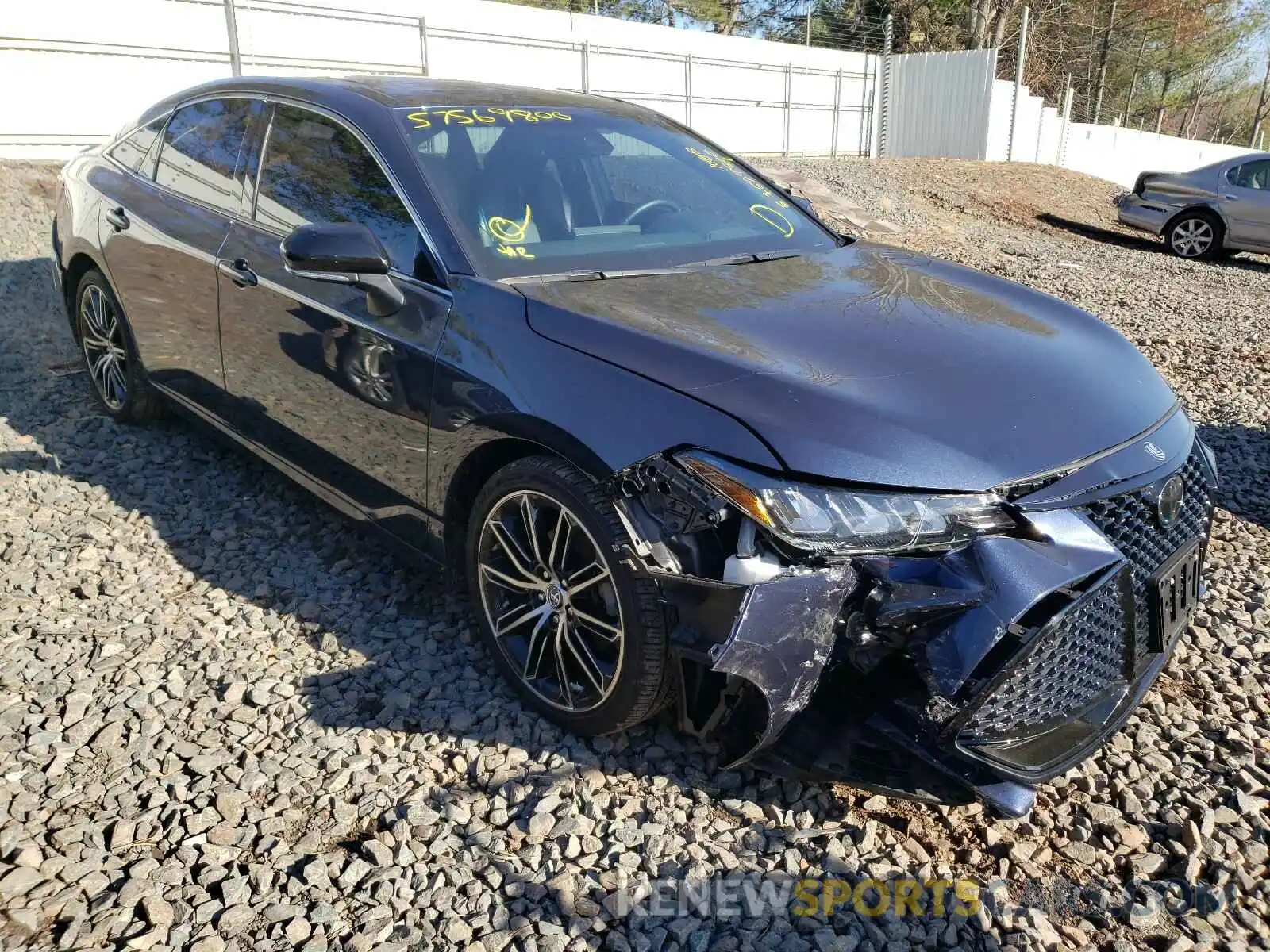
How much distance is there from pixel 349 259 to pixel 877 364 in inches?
61.0

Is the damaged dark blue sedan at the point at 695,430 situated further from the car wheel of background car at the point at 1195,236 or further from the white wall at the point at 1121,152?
the white wall at the point at 1121,152

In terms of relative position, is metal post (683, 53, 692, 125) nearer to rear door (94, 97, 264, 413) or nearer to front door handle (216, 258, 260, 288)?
rear door (94, 97, 264, 413)

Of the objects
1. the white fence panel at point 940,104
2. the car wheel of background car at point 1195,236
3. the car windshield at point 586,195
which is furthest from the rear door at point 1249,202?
the car windshield at point 586,195

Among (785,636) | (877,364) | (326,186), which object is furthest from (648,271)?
(785,636)

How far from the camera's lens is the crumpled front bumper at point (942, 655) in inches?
79.1

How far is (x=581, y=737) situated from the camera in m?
2.70

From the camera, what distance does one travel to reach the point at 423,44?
15547 millimetres

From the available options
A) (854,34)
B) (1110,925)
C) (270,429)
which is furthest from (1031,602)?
(854,34)

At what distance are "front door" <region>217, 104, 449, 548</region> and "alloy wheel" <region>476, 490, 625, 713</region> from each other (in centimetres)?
34

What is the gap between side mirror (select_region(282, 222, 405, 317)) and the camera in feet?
9.15

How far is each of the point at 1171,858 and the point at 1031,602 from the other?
91 cm

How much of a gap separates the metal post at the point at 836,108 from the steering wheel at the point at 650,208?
72.3 ft

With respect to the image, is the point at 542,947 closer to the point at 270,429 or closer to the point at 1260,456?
the point at 270,429

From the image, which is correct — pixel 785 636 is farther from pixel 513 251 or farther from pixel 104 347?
pixel 104 347
